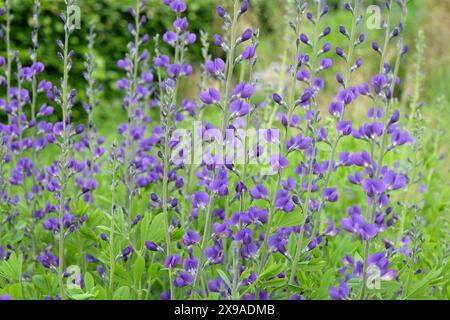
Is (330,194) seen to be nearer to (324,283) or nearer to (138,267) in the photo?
(324,283)

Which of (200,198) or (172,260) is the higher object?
(200,198)

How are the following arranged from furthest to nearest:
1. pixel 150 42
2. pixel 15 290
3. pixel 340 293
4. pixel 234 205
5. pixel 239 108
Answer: pixel 150 42
pixel 234 205
pixel 15 290
pixel 239 108
pixel 340 293

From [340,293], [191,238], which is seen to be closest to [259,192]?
[191,238]

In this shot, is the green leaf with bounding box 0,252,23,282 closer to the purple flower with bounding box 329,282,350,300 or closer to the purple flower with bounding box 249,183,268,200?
the purple flower with bounding box 249,183,268,200

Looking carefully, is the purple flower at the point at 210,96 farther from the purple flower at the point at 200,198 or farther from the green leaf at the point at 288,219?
the green leaf at the point at 288,219

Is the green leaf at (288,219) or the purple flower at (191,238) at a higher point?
the green leaf at (288,219)

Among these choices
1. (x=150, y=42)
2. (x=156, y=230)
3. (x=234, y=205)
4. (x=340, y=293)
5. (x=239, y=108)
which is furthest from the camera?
(x=150, y=42)

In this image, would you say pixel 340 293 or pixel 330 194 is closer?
pixel 340 293

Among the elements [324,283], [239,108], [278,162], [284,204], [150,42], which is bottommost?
[324,283]

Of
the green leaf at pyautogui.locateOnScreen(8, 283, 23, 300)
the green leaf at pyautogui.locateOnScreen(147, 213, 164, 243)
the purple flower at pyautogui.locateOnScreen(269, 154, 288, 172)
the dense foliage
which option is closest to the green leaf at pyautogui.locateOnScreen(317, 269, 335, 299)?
the dense foliage

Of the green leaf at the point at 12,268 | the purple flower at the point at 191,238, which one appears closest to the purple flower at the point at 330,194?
the purple flower at the point at 191,238

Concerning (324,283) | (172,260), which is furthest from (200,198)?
(324,283)
